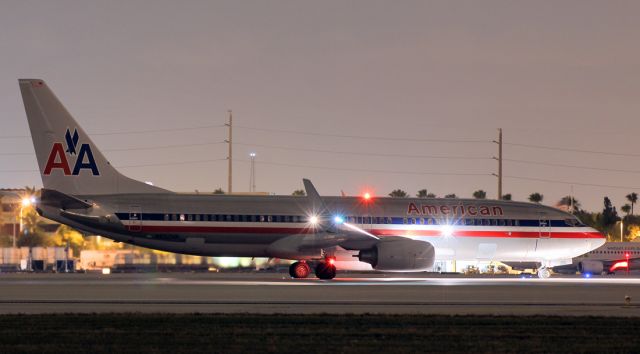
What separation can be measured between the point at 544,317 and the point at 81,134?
1069 inches

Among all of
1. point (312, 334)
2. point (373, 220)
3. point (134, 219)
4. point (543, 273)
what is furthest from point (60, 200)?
point (312, 334)

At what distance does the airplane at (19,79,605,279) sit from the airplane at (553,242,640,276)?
82.5 feet

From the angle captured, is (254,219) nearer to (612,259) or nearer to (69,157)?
(69,157)

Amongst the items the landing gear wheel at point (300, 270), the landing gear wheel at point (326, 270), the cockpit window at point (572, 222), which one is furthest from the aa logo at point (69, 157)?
the cockpit window at point (572, 222)

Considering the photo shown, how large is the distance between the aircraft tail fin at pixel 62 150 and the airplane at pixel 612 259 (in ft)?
125

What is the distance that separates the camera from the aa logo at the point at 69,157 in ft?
153

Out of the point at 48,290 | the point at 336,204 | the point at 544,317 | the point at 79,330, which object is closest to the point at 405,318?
the point at 544,317

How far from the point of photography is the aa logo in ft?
153

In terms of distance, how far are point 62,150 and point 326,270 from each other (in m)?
12.6

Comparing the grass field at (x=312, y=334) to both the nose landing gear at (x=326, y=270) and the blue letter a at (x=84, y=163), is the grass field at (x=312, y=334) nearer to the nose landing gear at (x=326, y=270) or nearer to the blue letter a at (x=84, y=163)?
the nose landing gear at (x=326, y=270)

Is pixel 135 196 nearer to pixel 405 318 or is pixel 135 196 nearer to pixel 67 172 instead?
pixel 67 172

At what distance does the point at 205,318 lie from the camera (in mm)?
24109

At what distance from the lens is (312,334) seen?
21.2 m

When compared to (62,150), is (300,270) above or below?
below
